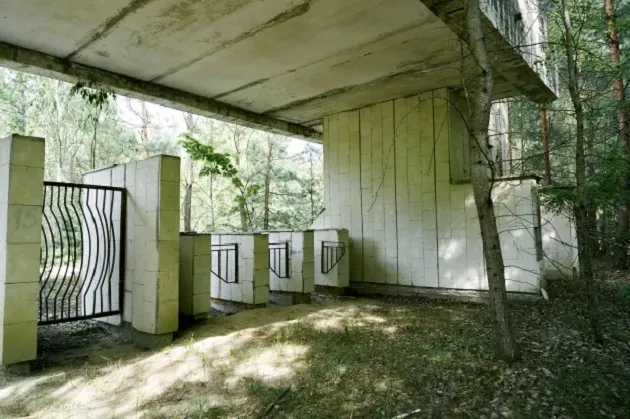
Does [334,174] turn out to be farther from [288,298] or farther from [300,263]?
[288,298]

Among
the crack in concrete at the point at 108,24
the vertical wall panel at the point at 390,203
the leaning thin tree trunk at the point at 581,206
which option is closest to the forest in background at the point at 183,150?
the vertical wall panel at the point at 390,203

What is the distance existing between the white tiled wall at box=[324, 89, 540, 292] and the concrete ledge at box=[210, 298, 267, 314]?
206cm

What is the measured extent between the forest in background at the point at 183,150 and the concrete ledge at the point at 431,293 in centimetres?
446

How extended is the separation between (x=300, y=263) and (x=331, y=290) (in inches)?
54.9

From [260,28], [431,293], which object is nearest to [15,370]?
[260,28]

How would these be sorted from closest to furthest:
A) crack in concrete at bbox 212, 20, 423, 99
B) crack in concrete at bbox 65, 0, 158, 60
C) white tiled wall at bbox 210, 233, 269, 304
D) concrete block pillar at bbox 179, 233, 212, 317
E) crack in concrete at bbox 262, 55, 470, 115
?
crack in concrete at bbox 65, 0, 158, 60
concrete block pillar at bbox 179, 233, 212, 317
crack in concrete at bbox 212, 20, 423, 99
white tiled wall at bbox 210, 233, 269, 304
crack in concrete at bbox 262, 55, 470, 115

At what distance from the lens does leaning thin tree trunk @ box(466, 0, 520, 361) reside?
3018mm

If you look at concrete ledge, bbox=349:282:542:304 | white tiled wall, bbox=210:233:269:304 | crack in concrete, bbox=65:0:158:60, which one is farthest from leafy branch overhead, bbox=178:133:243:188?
concrete ledge, bbox=349:282:542:304

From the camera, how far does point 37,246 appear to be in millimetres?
3393

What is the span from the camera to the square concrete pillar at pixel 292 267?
6305 mm

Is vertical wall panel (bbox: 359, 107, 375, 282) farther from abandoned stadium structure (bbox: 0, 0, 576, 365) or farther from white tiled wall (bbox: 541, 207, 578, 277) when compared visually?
white tiled wall (bbox: 541, 207, 578, 277)

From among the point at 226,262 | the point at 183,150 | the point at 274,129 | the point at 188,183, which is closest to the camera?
the point at 226,262

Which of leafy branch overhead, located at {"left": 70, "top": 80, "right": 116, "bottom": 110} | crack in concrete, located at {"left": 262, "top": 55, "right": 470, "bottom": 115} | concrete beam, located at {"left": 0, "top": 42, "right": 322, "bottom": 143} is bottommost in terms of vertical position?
leafy branch overhead, located at {"left": 70, "top": 80, "right": 116, "bottom": 110}

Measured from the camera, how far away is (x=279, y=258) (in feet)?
22.1
